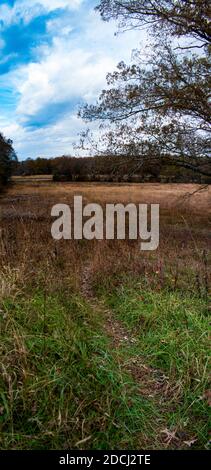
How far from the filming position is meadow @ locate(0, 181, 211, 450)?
2.64 metres

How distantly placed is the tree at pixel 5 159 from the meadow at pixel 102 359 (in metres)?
26.2

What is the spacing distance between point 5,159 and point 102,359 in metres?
30.2

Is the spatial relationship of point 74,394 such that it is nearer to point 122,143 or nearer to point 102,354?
point 102,354

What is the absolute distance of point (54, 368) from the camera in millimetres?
3008

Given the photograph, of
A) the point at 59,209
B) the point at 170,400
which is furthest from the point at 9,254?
the point at 59,209

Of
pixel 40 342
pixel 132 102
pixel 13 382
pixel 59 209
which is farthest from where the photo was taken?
pixel 59 209

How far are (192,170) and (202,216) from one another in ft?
16.1

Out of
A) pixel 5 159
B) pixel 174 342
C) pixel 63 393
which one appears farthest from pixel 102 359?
pixel 5 159

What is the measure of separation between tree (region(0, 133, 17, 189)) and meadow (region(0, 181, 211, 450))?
86.0 ft
